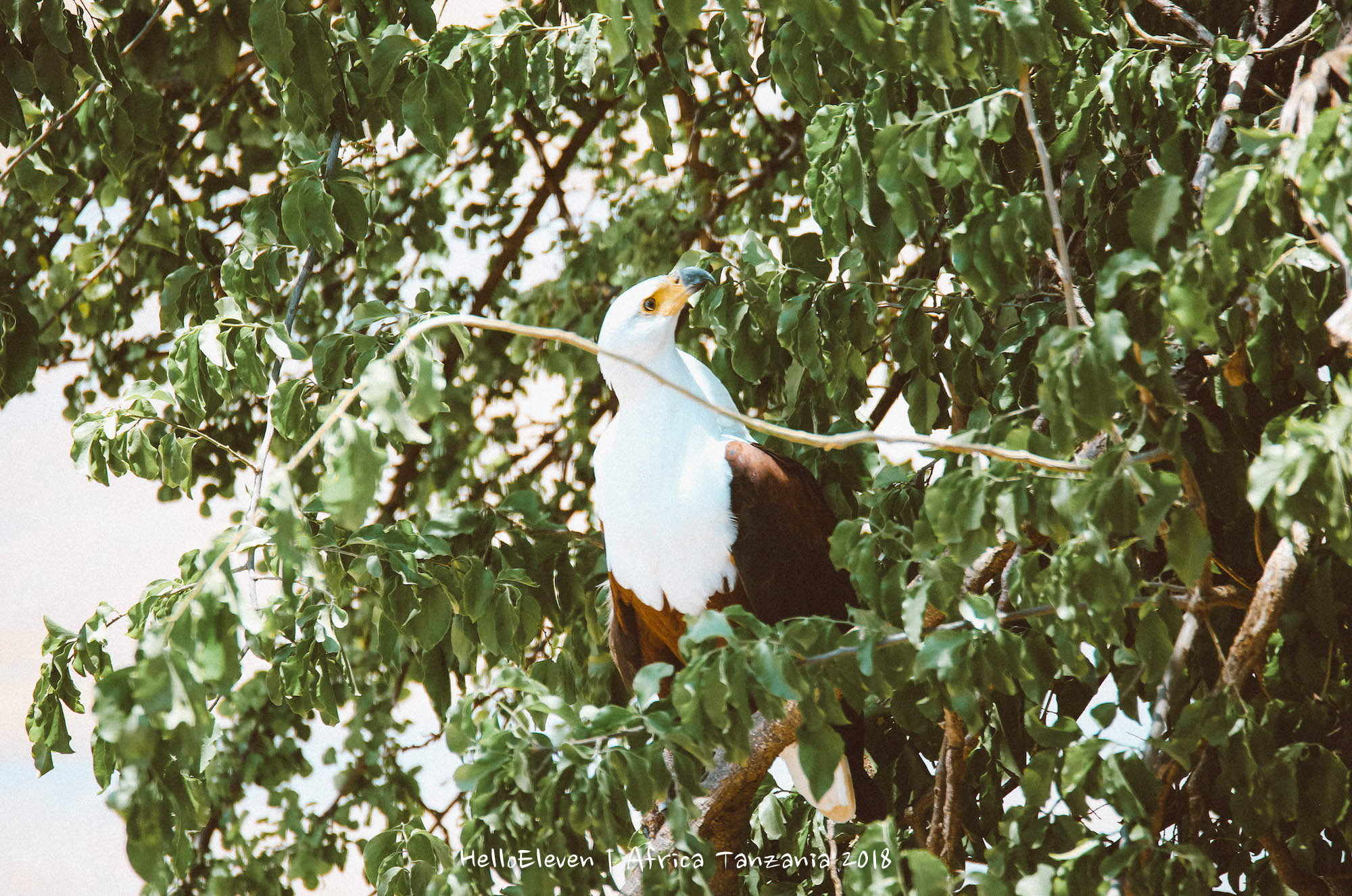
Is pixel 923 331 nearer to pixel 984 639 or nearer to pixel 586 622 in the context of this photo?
pixel 984 639

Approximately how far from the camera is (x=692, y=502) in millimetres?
2252

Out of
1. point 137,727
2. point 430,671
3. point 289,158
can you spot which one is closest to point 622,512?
point 430,671

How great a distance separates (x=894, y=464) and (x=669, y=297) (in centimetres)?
56

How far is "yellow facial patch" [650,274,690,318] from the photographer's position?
2.31 metres

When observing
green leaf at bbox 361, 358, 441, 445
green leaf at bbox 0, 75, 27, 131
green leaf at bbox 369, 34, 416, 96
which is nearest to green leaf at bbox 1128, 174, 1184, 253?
green leaf at bbox 361, 358, 441, 445

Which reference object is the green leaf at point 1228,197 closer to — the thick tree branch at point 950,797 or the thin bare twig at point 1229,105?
the thin bare twig at point 1229,105

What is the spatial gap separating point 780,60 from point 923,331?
48 centimetres

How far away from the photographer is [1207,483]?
1.69 metres

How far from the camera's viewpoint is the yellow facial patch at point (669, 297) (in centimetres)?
231

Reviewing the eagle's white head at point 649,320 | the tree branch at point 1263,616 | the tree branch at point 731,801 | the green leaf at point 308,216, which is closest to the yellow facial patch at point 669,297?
the eagle's white head at point 649,320

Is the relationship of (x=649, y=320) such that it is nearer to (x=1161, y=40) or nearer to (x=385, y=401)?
(x=1161, y=40)

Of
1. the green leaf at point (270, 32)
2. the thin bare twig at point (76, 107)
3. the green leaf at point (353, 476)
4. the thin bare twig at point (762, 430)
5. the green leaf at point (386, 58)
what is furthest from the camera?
the thin bare twig at point (76, 107)

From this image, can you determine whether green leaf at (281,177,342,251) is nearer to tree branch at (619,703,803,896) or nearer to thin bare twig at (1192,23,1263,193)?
tree branch at (619,703,803,896)

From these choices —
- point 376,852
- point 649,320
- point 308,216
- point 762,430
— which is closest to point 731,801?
point 376,852
